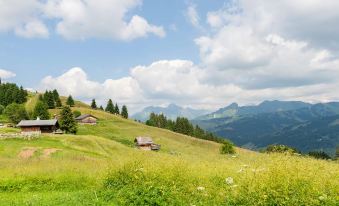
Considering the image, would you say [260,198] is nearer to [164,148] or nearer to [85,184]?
[85,184]

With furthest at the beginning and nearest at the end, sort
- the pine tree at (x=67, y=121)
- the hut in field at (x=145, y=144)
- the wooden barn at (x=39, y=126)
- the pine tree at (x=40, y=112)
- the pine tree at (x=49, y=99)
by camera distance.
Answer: the pine tree at (x=49, y=99) < the pine tree at (x=40, y=112) < the hut in field at (x=145, y=144) < the pine tree at (x=67, y=121) < the wooden barn at (x=39, y=126)

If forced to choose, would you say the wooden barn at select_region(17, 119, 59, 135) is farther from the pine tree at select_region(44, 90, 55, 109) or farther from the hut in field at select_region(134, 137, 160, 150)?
the pine tree at select_region(44, 90, 55, 109)

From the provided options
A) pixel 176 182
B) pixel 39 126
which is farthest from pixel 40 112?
pixel 176 182

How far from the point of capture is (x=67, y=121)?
397 ft

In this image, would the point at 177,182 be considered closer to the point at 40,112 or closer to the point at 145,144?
the point at 145,144

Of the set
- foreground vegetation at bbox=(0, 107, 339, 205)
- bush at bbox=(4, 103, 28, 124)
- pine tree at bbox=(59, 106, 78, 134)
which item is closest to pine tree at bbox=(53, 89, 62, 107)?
bush at bbox=(4, 103, 28, 124)

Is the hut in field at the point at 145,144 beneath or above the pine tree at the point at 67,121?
beneath

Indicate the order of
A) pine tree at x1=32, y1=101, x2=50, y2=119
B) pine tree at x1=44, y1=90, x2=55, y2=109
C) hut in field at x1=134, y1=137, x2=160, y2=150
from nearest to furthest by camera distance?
hut in field at x1=134, y1=137, x2=160, y2=150 → pine tree at x1=32, y1=101, x2=50, y2=119 → pine tree at x1=44, y1=90, x2=55, y2=109

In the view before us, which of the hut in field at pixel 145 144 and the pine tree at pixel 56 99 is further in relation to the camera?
the pine tree at pixel 56 99

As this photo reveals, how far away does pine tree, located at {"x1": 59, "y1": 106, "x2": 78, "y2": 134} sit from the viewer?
11969cm

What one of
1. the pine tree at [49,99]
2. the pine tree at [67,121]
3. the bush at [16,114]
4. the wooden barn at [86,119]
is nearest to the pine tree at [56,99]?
the pine tree at [49,99]

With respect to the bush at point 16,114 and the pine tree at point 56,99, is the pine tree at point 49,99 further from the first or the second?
the bush at point 16,114

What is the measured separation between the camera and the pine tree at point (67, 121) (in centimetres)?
11969

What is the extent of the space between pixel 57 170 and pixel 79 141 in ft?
177
